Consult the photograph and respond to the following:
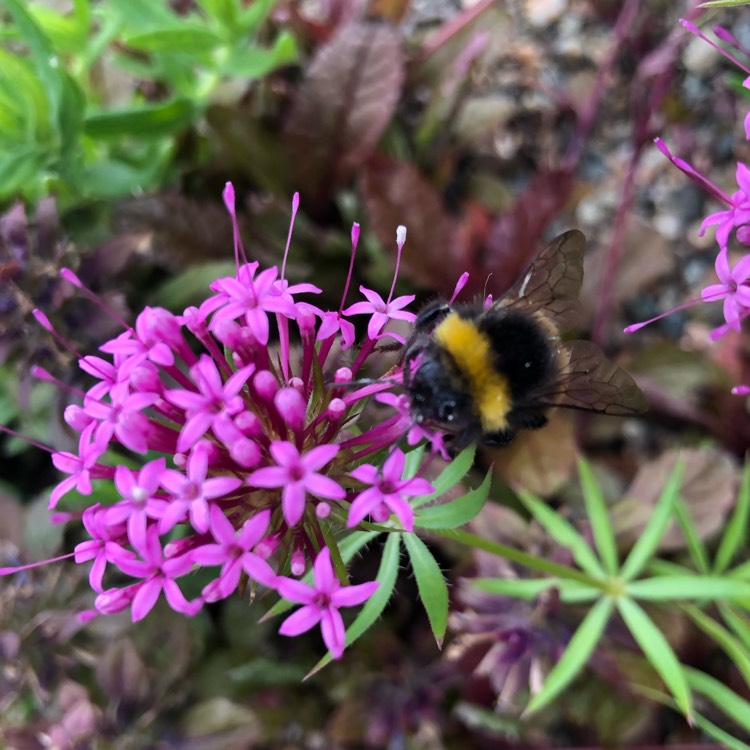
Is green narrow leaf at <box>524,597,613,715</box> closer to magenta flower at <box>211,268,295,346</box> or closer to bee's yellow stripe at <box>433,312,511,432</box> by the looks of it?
bee's yellow stripe at <box>433,312,511,432</box>

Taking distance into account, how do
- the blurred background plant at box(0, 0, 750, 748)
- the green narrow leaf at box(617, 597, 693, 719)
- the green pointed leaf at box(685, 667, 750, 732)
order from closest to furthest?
the green narrow leaf at box(617, 597, 693, 719) → the green pointed leaf at box(685, 667, 750, 732) → the blurred background plant at box(0, 0, 750, 748)

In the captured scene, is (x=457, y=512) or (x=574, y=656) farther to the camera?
(x=574, y=656)

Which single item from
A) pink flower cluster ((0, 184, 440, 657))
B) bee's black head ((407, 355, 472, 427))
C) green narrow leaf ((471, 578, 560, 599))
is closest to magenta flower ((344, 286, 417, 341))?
pink flower cluster ((0, 184, 440, 657))

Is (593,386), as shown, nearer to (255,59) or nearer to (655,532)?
(655,532)

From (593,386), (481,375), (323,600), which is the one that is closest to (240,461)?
(323,600)

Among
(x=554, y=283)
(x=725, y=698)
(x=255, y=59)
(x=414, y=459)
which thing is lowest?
(x=725, y=698)

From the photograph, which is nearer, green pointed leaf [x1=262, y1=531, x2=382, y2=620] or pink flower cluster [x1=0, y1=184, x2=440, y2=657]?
pink flower cluster [x1=0, y1=184, x2=440, y2=657]

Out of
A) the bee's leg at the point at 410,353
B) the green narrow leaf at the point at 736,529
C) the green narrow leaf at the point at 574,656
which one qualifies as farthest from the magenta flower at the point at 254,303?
the green narrow leaf at the point at 736,529
